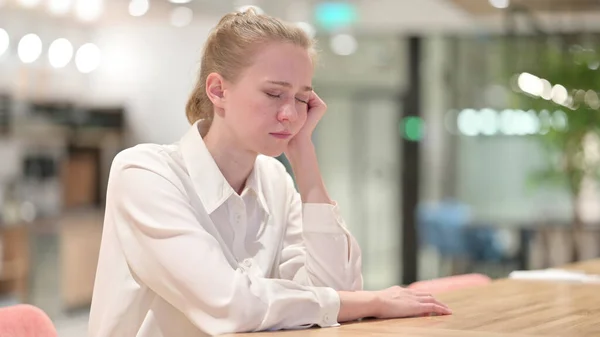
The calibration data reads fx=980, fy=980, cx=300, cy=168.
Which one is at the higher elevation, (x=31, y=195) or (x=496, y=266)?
(x=31, y=195)

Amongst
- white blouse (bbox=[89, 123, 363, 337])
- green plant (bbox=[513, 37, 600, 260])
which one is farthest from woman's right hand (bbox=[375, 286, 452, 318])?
green plant (bbox=[513, 37, 600, 260])

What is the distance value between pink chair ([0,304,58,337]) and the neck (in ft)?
1.69

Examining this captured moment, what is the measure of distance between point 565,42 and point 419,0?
5.00 feet

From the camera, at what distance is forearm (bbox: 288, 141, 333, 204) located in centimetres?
225

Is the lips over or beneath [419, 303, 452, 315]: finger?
over

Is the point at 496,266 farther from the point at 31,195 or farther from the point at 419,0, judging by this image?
the point at 31,195

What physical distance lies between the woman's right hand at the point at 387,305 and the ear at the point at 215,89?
0.49 metres

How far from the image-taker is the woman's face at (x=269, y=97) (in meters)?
2.06

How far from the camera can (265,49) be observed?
209cm

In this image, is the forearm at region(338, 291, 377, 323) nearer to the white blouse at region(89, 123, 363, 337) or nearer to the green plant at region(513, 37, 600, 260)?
the white blouse at region(89, 123, 363, 337)

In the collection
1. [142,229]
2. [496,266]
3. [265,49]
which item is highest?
[265,49]

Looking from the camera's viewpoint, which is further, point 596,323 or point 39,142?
point 39,142

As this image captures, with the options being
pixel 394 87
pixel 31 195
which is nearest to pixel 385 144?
pixel 394 87

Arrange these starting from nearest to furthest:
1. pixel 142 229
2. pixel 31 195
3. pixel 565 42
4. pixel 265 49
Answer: pixel 142 229 < pixel 265 49 < pixel 31 195 < pixel 565 42
